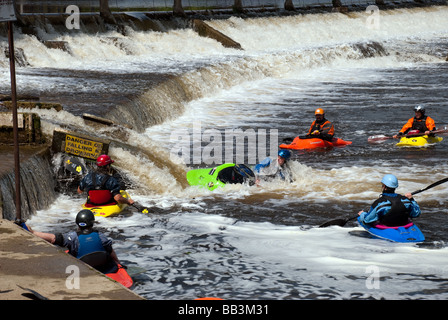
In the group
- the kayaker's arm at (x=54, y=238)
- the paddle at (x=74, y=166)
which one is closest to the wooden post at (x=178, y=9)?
the paddle at (x=74, y=166)

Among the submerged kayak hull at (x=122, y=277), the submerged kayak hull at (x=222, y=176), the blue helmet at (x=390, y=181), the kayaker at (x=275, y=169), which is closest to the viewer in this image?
the submerged kayak hull at (x=122, y=277)

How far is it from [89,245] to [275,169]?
5.56 m

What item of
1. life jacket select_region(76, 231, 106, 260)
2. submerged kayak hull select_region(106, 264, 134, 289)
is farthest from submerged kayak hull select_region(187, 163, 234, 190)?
life jacket select_region(76, 231, 106, 260)

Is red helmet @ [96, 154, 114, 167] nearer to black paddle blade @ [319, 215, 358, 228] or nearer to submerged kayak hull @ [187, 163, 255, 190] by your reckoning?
submerged kayak hull @ [187, 163, 255, 190]

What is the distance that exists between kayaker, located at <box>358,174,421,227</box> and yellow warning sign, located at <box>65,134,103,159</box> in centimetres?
460

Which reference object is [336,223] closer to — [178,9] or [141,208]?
[141,208]

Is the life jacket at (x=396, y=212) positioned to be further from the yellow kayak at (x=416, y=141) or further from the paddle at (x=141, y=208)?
the yellow kayak at (x=416, y=141)

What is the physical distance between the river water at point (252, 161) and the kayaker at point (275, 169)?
0.16 metres

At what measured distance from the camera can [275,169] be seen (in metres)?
12.1

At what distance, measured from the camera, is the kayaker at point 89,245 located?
22.9 feet

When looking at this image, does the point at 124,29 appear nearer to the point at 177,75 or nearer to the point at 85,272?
the point at 177,75
